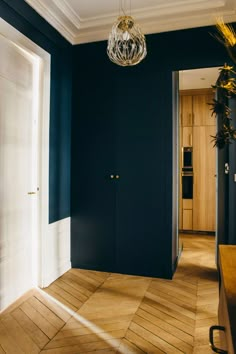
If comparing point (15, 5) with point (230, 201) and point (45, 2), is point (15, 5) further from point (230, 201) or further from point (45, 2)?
point (230, 201)

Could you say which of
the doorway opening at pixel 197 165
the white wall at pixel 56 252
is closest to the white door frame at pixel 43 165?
the white wall at pixel 56 252

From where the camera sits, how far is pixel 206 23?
3.07 metres

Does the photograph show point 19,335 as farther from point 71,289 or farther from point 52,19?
point 52,19

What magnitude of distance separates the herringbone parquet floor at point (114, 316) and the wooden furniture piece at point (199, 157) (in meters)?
2.07

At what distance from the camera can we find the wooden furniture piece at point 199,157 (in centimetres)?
536

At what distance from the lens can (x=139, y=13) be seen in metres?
3.10

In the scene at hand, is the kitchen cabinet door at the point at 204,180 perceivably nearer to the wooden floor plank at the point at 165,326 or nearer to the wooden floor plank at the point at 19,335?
the wooden floor plank at the point at 165,326

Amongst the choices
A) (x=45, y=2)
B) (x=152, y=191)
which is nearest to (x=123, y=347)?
(x=152, y=191)

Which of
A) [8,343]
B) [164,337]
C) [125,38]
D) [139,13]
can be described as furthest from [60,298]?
[139,13]

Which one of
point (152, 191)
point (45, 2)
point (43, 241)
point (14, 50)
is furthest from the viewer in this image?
point (152, 191)

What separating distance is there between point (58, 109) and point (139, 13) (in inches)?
53.0

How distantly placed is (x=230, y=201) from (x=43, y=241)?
201 cm

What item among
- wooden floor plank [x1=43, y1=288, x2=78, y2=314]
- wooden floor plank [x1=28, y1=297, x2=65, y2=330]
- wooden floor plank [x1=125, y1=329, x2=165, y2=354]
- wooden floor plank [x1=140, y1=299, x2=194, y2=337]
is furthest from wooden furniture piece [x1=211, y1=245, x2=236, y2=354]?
wooden floor plank [x1=43, y1=288, x2=78, y2=314]

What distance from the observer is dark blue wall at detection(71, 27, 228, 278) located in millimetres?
3213
